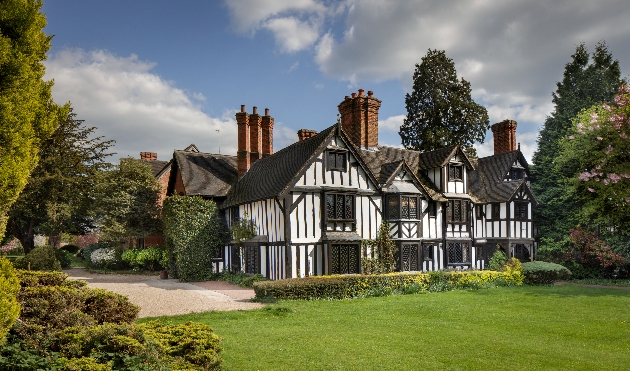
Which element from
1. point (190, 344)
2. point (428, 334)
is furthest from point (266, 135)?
point (190, 344)

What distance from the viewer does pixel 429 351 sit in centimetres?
959

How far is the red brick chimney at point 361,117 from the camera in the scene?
2633 centimetres

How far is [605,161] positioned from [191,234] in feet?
70.0

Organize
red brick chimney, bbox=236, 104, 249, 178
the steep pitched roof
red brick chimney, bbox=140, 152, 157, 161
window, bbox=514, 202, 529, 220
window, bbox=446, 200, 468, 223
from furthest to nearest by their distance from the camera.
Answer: red brick chimney, bbox=140, 152, 157, 161 < window, bbox=514, 202, 529, 220 < window, bbox=446, 200, 468, 223 < red brick chimney, bbox=236, 104, 249, 178 < the steep pitched roof

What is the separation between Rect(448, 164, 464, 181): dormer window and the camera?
27.7 meters

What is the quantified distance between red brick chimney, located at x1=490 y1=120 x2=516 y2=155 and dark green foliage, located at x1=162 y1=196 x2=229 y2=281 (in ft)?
67.0

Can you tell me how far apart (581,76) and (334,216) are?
2626cm

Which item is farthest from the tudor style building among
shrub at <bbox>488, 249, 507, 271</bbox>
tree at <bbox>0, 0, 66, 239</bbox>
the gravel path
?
tree at <bbox>0, 0, 66, 239</bbox>

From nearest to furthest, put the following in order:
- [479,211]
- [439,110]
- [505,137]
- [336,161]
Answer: [336,161], [479,211], [505,137], [439,110]

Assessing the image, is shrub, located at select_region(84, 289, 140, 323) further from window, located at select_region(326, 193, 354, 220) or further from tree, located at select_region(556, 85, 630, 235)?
tree, located at select_region(556, 85, 630, 235)

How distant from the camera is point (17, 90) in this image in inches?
255

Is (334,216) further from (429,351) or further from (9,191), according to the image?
(9,191)

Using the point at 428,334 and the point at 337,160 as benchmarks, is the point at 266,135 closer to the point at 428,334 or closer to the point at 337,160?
the point at 337,160

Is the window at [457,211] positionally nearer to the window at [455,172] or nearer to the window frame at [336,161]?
the window at [455,172]
